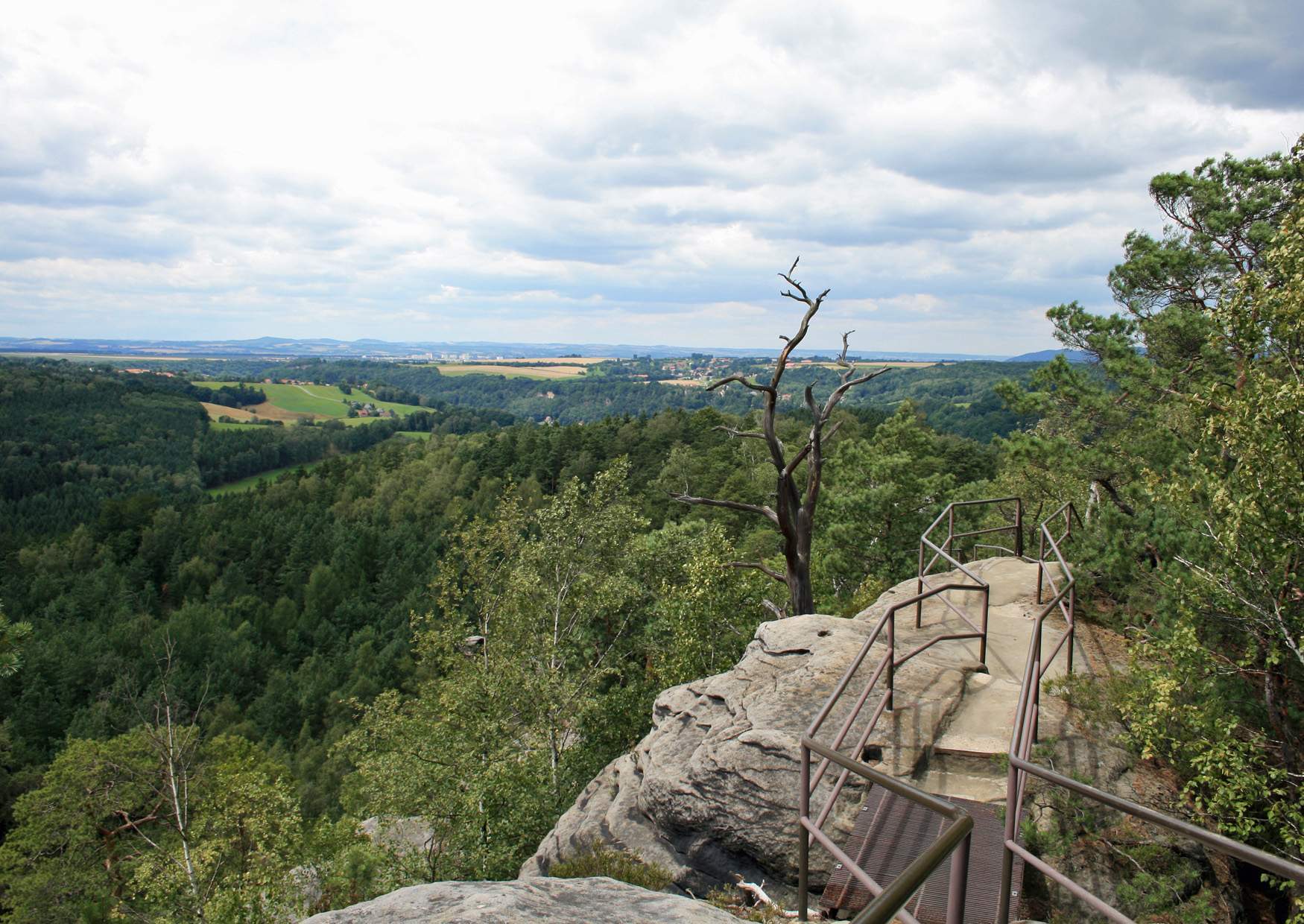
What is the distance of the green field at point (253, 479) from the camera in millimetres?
145750

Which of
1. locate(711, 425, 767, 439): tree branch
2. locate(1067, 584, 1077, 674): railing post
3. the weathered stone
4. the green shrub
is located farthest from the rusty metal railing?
locate(711, 425, 767, 439): tree branch

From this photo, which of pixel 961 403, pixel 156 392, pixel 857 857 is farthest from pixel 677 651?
pixel 156 392

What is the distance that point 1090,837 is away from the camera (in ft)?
21.6

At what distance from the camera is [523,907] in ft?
14.7

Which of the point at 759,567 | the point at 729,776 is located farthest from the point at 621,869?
the point at 759,567

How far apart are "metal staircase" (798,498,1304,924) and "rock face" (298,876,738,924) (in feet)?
2.95

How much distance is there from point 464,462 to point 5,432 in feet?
384

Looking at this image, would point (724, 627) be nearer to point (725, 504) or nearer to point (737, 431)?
point (725, 504)

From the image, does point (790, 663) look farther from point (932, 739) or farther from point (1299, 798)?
point (1299, 798)

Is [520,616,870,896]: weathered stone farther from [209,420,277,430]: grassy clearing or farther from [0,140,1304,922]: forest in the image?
[209,420,277,430]: grassy clearing

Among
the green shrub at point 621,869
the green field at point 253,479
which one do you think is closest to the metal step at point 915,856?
the green shrub at point 621,869

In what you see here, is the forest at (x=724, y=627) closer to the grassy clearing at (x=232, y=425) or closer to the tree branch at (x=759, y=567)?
the tree branch at (x=759, y=567)

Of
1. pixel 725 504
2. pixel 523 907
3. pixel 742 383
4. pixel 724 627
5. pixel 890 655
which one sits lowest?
pixel 724 627

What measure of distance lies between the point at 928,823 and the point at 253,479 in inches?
6828
